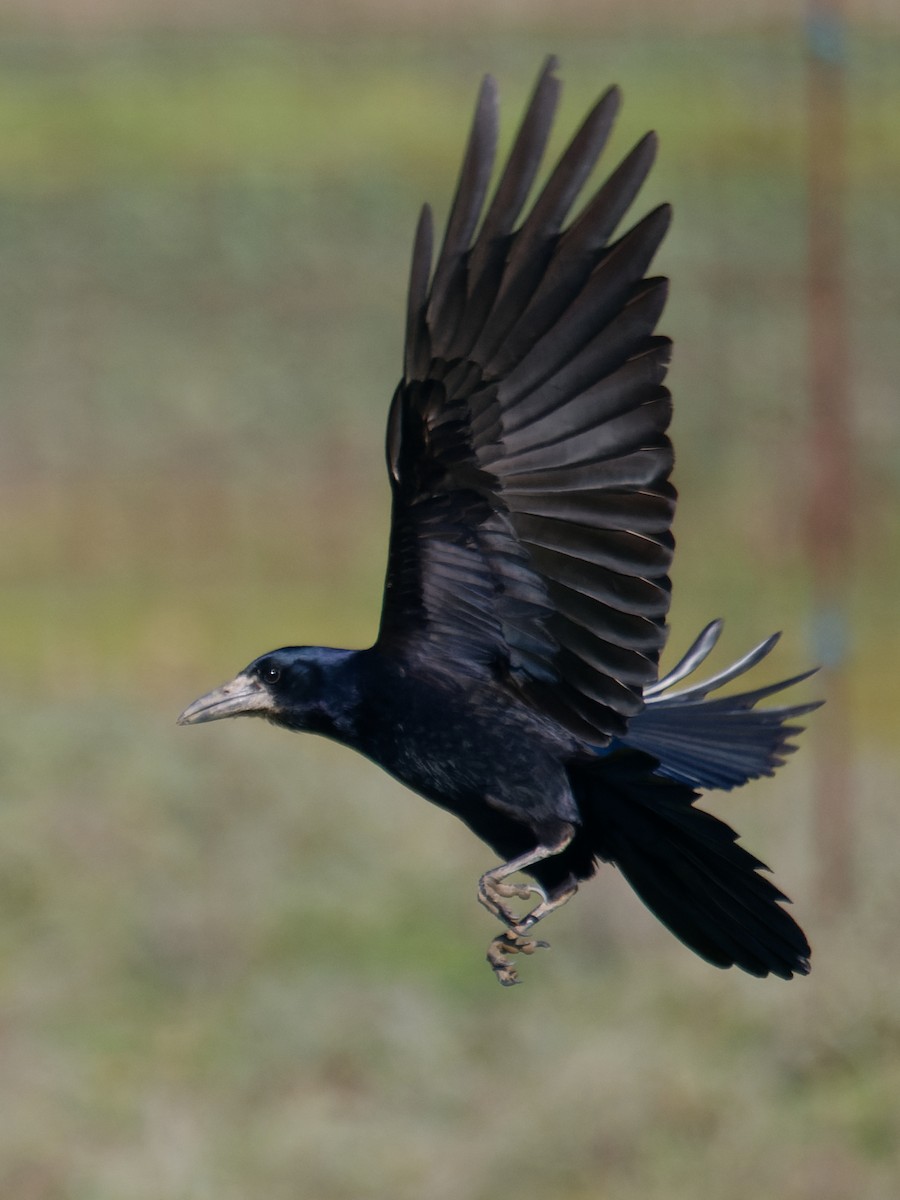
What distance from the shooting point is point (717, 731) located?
482cm

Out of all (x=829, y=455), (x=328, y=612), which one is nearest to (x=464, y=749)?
(x=829, y=455)

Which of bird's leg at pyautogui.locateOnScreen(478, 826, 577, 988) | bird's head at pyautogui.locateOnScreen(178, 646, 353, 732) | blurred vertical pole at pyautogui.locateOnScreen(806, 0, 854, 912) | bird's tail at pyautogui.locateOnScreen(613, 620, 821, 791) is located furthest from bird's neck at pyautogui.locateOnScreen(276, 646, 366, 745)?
blurred vertical pole at pyautogui.locateOnScreen(806, 0, 854, 912)

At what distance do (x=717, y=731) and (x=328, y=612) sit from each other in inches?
496

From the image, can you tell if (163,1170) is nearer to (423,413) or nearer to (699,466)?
(423,413)

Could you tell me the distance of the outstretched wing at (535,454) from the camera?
3699 mm

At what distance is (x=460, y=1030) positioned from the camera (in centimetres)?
1123

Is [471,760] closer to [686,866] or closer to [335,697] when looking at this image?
[335,697]

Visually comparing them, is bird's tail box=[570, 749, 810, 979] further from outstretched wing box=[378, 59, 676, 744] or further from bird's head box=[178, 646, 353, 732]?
bird's head box=[178, 646, 353, 732]

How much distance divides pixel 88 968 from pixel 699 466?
9.12m

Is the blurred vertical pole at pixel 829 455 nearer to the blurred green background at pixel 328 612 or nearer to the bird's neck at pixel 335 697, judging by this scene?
the blurred green background at pixel 328 612

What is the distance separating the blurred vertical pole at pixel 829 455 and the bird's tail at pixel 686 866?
6.96 meters

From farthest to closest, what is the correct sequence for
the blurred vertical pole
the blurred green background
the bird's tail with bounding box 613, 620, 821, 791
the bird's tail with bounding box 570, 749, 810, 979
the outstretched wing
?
the blurred vertical pole, the blurred green background, the bird's tail with bounding box 613, 620, 821, 791, the bird's tail with bounding box 570, 749, 810, 979, the outstretched wing

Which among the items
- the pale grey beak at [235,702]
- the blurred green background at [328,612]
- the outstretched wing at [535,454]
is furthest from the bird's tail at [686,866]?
the blurred green background at [328,612]

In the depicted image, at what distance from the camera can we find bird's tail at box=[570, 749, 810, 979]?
398 cm
